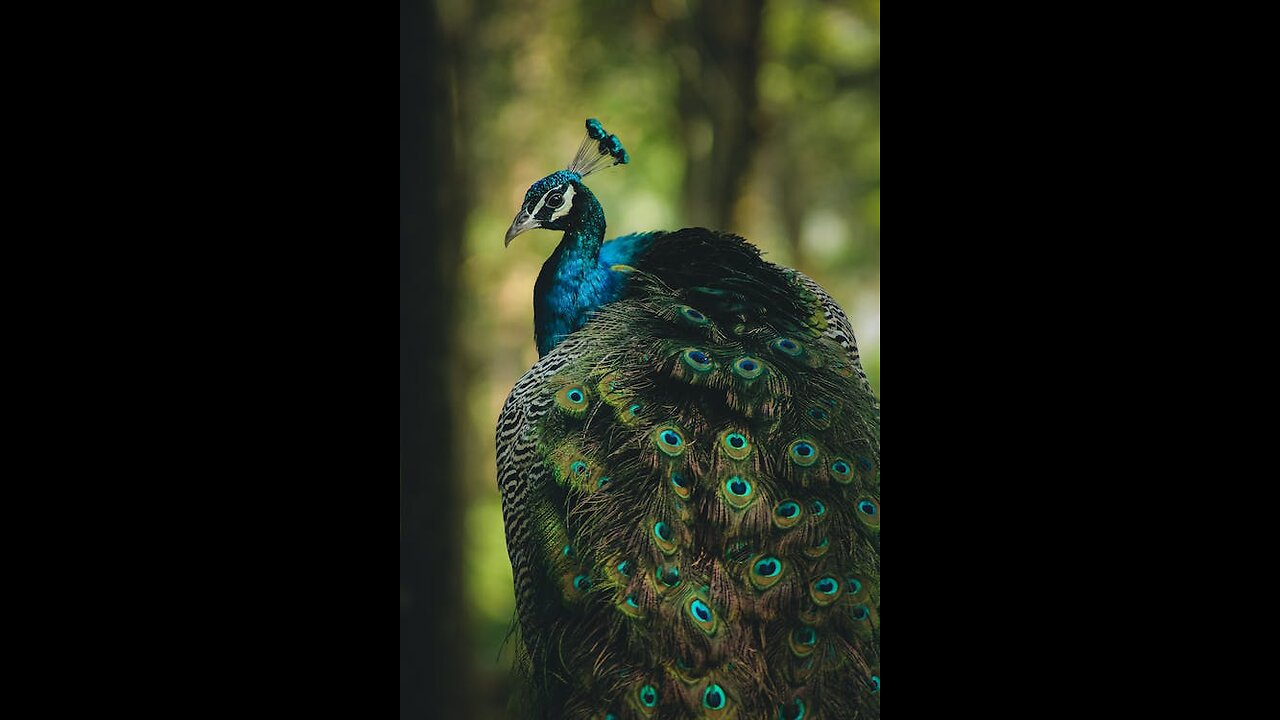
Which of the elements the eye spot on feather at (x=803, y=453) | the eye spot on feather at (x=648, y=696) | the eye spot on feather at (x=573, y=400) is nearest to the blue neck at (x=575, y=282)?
the eye spot on feather at (x=573, y=400)

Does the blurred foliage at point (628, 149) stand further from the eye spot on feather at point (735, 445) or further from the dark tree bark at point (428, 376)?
the eye spot on feather at point (735, 445)

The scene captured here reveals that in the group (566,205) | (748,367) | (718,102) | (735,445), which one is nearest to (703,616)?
(735,445)

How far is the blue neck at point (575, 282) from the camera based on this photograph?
270 cm

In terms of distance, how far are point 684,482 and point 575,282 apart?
1.92 feet

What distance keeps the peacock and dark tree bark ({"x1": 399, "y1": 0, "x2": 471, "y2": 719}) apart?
0.19m

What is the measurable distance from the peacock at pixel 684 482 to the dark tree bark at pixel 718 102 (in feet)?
0.34

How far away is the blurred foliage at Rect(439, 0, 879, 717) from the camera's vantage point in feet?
8.71

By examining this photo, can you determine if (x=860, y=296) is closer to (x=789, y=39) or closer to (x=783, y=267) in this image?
(x=783, y=267)

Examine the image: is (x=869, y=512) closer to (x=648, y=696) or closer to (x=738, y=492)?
(x=738, y=492)

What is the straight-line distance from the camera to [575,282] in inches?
106

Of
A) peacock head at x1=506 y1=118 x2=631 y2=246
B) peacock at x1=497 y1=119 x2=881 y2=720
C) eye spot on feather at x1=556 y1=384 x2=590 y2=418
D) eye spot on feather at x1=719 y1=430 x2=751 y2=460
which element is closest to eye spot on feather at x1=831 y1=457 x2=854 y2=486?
peacock at x1=497 y1=119 x2=881 y2=720

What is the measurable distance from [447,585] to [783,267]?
3.70 ft

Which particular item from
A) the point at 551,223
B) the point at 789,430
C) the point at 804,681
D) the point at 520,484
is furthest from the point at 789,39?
the point at 804,681

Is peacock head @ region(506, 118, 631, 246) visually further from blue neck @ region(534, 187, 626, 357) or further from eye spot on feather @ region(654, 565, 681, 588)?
eye spot on feather @ region(654, 565, 681, 588)
